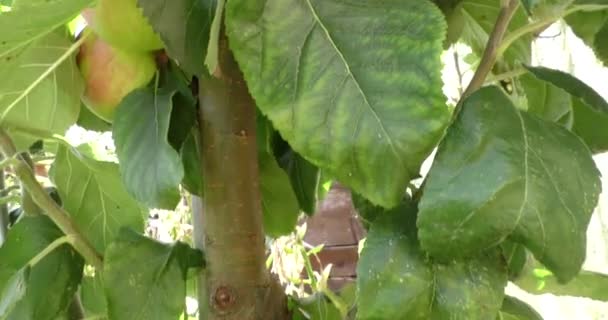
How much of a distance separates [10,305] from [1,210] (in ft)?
0.49

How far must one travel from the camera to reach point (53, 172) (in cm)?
51

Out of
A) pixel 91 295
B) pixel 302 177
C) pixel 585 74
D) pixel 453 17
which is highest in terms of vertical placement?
pixel 453 17

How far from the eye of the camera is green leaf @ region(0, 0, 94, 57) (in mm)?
354

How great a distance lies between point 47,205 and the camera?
47cm

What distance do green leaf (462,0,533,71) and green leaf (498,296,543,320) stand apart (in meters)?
0.13

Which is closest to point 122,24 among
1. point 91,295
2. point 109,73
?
point 109,73

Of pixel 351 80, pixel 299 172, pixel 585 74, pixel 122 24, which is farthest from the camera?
pixel 585 74

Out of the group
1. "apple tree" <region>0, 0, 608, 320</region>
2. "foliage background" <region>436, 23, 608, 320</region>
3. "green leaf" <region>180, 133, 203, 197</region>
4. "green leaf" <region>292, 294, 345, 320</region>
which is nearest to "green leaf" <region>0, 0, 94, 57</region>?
"apple tree" <region>0, 0, 608, 320</region>

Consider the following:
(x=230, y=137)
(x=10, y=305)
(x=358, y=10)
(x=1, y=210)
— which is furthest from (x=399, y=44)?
(x=1, y=210)

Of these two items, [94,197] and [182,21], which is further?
[94,197]

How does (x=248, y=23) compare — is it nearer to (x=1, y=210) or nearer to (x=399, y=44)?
(x=399, y=44)

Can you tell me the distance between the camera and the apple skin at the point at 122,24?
40cm

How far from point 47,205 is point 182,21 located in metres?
→ 0.18

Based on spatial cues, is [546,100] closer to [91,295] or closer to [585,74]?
[91,295]
